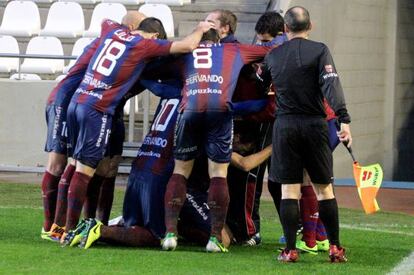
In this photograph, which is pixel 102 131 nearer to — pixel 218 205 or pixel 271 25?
pixel 218 205

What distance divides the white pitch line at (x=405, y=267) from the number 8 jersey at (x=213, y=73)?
69.6 inches

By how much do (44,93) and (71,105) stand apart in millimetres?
7315

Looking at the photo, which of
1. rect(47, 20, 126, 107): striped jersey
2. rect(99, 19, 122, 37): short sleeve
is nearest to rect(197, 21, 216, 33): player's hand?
rect(99, 19, 122, 37): short sleeve

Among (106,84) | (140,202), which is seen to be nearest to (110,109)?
(106,84)

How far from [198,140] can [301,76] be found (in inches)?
43.3

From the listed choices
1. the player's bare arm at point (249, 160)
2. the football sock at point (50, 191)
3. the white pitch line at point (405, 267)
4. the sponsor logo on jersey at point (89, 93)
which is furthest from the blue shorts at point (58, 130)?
the white pitch line at point (405, 267)

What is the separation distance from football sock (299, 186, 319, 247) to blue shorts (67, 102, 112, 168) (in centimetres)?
163

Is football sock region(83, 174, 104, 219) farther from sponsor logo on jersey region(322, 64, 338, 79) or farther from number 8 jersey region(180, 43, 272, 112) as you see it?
sponsor logo on jersey region(322, 64, 338, 79)

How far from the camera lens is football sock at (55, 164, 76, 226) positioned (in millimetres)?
9125

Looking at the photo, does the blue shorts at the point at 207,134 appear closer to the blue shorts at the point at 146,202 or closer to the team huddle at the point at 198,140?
the team huddle at the point at 198,140

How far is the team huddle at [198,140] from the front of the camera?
8.09 m

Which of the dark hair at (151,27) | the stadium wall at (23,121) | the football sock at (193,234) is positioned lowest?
the stadium wall at (23,121)

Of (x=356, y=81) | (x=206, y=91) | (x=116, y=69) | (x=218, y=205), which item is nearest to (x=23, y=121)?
(x=356, y=81)

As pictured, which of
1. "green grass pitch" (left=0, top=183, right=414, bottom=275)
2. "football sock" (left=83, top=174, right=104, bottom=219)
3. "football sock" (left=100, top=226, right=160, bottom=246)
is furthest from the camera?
"football sock" (left=83, top=174, right=104, bottom=219)
